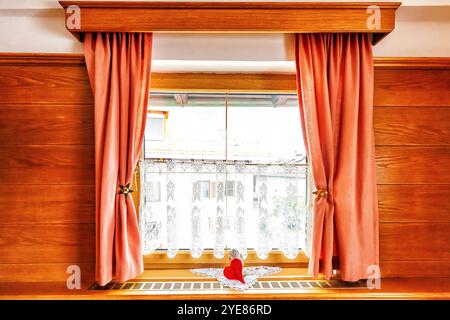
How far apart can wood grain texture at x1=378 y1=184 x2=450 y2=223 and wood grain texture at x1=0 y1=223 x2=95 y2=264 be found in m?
1.53

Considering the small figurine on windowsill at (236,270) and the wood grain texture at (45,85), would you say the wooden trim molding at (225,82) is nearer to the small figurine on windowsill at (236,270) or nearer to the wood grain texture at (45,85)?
the wood grain texture at (45,85)

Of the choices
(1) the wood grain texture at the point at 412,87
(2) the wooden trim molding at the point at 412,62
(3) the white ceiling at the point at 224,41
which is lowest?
(1) the wood grain texture at the point at 412,87

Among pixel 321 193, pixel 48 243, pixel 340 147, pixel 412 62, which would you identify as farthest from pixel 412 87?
pixel 48 243

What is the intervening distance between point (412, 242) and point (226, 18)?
1479mm

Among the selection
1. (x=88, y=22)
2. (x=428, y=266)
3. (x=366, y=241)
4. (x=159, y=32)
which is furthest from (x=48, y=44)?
(x=428, y=266)

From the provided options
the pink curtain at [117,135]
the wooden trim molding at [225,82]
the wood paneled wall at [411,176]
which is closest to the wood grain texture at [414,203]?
the wood paneled wall at [411,176]

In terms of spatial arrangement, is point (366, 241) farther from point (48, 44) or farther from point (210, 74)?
point (48, 44)

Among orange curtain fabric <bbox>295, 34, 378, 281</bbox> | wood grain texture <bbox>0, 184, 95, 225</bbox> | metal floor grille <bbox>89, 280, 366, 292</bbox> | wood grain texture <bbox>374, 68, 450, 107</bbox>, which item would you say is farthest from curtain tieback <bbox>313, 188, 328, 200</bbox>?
wood grain texture <bbox>0, 184, 95, 225</bbox>

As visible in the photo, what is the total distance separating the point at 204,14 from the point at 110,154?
31.2 inches

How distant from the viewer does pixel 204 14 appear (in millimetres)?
1380

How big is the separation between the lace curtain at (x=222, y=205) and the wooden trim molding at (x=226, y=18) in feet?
2.23

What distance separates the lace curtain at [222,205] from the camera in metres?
1.58

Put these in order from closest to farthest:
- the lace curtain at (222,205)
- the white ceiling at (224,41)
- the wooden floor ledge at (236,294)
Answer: the wooden floor ledge at (236,294) < the white ceiling at (224,41) < the lace curtain at (222,205)

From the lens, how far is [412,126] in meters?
1.55
